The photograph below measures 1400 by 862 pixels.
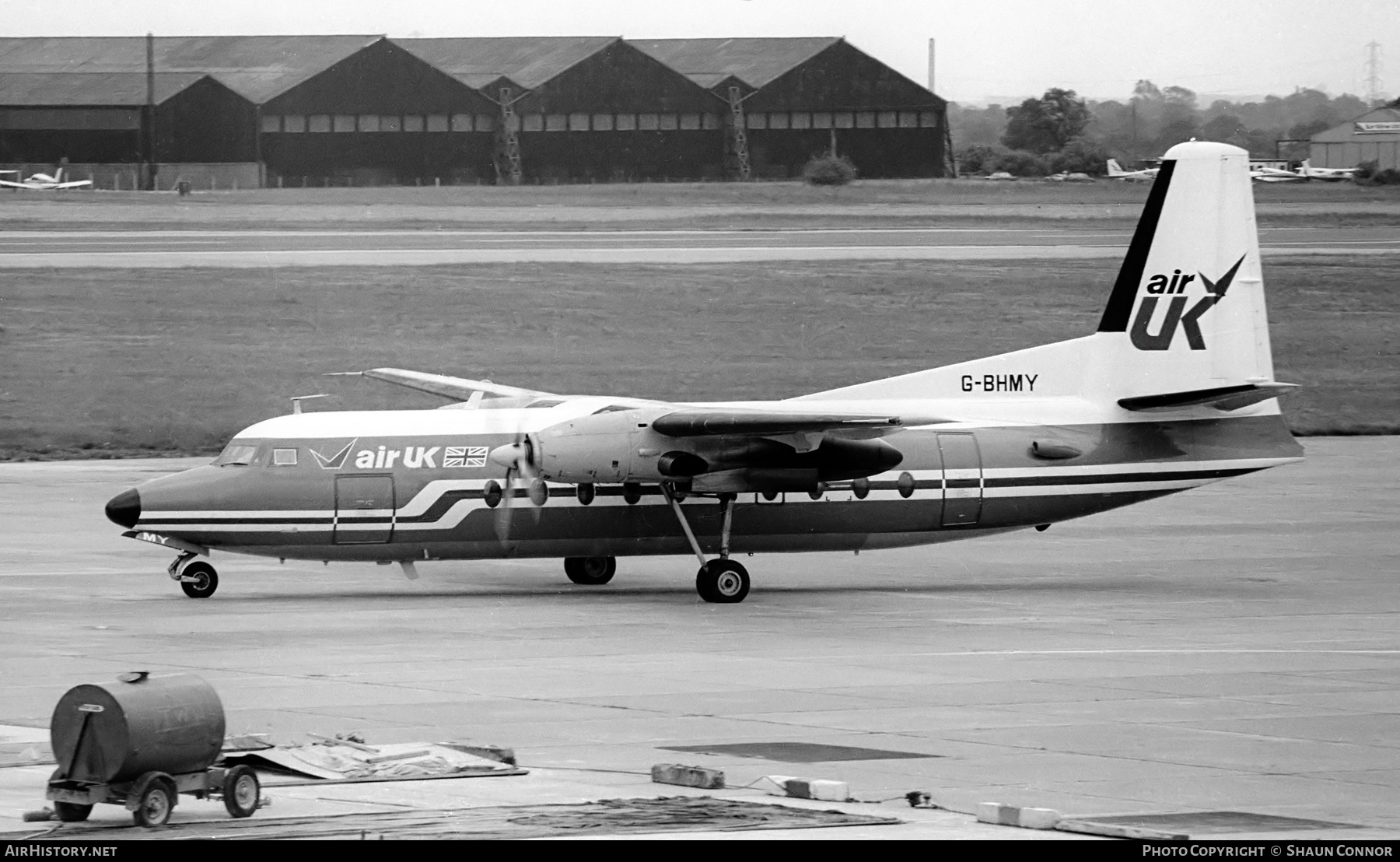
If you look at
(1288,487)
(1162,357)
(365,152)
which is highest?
(365,152)

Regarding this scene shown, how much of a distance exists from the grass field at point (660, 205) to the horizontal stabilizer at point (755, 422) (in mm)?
27232

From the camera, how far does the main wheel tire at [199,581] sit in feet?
80.0

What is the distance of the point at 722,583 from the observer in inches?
963

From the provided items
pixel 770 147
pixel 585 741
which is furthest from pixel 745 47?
pixel 585 741

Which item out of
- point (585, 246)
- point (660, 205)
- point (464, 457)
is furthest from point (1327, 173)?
point (464, 457)

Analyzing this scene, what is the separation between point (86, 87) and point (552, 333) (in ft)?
52.4

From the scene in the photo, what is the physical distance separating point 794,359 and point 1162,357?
2882 centimetres

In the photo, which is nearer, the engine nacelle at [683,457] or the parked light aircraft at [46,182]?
the engine nacelle at [683,457]

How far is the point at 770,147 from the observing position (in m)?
50.0

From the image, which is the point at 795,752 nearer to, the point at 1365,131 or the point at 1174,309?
the point at 1174,309

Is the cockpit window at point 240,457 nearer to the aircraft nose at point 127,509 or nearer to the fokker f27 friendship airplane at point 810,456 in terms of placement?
the fokker f27 friendship airplane at point 810,456

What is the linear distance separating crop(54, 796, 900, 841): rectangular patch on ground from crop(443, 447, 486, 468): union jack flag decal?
42.7 ft

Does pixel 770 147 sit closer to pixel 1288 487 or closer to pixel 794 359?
pixel 794 359

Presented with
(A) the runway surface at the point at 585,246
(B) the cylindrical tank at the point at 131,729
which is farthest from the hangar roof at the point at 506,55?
(B) the cylindrical tank at the point at 131,729
